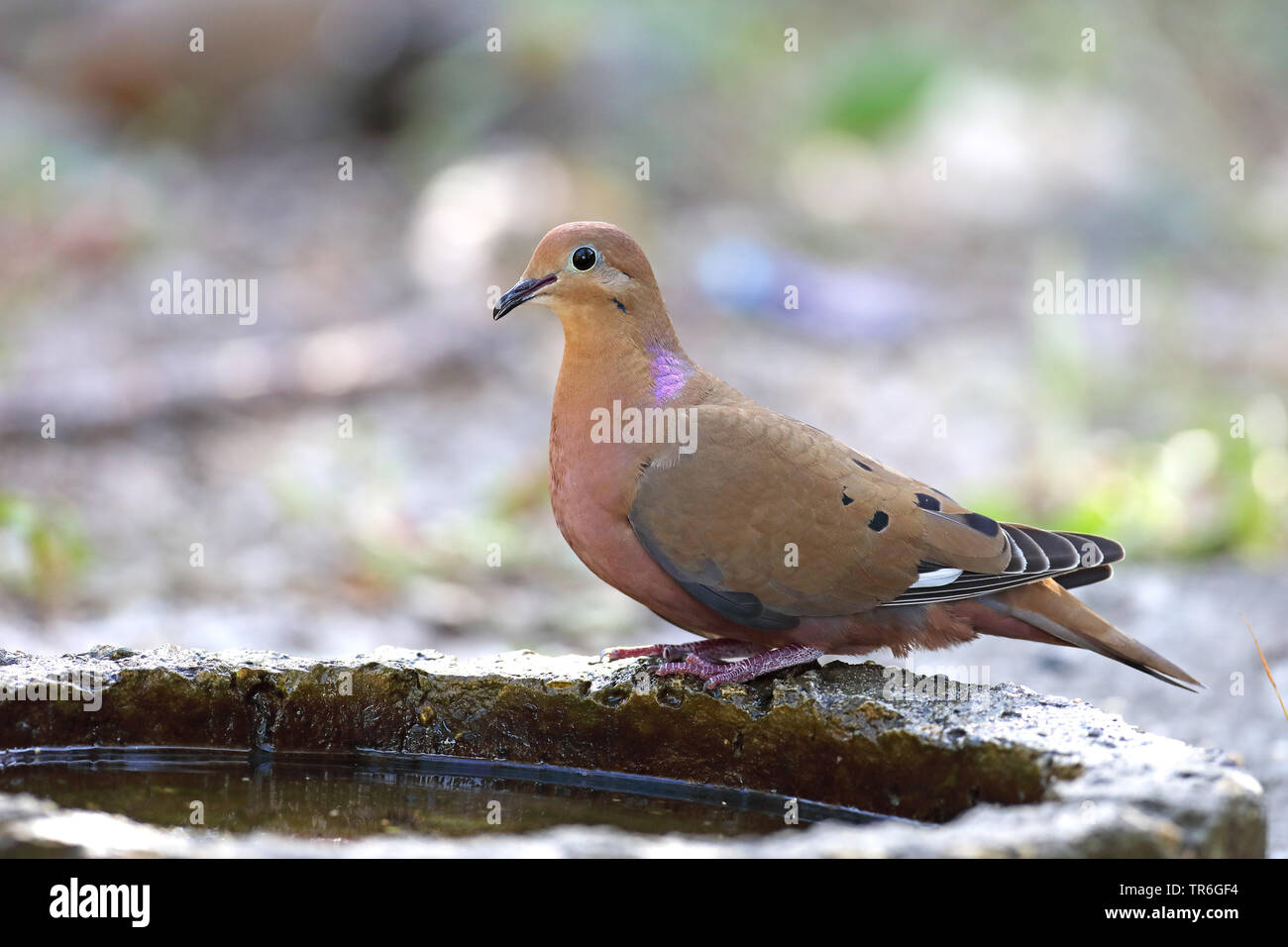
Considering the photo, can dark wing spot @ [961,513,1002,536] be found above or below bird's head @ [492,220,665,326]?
below

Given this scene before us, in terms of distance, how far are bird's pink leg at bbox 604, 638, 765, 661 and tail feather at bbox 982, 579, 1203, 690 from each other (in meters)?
0.64

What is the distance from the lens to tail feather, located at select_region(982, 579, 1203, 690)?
3.40 metres

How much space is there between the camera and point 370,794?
321cm

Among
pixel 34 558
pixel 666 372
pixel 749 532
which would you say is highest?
pixel 666 372

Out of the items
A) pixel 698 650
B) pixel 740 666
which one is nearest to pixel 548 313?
pixel 698 650

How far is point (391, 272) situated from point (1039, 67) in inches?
271

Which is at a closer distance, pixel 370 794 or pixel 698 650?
pixel 370 794

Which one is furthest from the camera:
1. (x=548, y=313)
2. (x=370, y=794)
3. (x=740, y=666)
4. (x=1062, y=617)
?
(x=548, y=313)

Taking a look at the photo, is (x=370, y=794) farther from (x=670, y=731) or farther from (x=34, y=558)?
(x=34, y=558)

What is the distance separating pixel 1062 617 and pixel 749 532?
32.7 inches

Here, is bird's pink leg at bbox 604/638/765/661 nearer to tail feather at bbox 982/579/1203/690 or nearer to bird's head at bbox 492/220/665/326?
tail feather at bbox 982/579/1203/690

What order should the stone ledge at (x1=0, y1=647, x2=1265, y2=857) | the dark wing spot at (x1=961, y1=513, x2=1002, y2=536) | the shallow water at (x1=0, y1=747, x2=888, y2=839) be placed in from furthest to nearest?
the dark wing spot at (x1=961, y1=513, x2=1002, y2=536) → the shallow water at (x1=0, y1=747, x2=888, y2=839) → the stone ledge at (x1=0, y1=647, x2=1265, y2=857)

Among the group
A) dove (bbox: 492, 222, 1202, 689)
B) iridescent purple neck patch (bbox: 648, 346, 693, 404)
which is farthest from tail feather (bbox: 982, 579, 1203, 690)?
iridescent purple neck patch (bbox: 648, 346, 693, 404)
